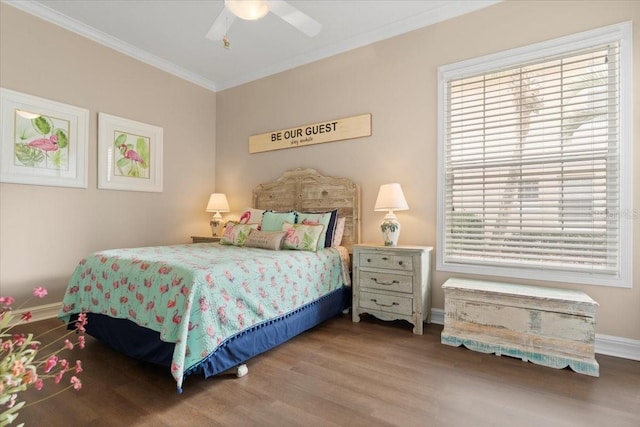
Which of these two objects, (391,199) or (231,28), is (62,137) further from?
(391,199)

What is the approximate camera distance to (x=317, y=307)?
2943 millimetres

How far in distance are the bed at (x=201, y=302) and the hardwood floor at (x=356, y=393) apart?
0.13 m

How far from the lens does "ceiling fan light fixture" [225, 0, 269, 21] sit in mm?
2004

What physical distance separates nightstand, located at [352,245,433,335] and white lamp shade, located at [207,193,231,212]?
7.19 feet

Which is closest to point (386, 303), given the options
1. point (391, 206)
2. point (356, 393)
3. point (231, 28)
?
point (391, 206)

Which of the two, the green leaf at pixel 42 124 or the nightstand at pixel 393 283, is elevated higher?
the green leaf at pixel 42 124

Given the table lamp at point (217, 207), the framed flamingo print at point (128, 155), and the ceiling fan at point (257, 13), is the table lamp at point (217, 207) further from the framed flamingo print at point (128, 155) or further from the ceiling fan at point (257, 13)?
the ceiling fan at point (257, 13)

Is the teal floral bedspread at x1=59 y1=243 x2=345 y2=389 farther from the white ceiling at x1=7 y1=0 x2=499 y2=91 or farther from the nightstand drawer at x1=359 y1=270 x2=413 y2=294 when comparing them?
the white ceiling at x1=7 y1=0 x2=499 y2=91

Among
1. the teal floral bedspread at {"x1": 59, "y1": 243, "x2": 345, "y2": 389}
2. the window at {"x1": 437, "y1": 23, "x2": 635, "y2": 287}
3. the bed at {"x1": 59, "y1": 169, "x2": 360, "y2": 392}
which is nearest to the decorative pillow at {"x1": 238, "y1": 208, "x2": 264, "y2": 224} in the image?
the bed at {"x1": 59, "y1": 169, "x2": 360, "y2": 392}

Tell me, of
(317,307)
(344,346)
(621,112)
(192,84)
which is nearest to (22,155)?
(192,84)

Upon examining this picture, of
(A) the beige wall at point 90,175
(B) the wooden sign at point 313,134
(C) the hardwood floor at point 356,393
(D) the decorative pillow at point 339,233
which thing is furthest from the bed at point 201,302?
(B) the wooden sign at point 313,134

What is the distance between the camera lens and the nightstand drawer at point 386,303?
2883mm

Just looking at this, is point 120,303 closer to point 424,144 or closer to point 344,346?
point 344,346

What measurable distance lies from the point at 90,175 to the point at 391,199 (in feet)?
10.5
